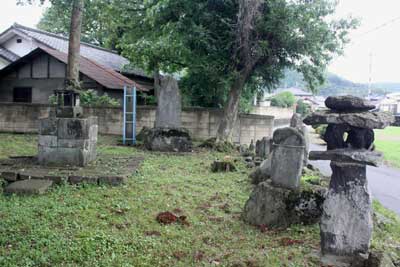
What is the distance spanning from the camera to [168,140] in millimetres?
9969

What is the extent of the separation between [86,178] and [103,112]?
7.49 metres

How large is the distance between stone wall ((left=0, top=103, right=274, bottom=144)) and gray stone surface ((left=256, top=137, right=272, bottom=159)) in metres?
3.36

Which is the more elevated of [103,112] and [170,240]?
[103,112]

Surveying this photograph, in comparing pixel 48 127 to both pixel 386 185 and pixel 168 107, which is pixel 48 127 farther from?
pixel 386 185

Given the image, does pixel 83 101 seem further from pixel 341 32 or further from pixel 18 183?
pixel 341 32

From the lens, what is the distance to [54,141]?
6.54m

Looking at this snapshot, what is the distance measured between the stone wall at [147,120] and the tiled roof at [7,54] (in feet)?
26.2

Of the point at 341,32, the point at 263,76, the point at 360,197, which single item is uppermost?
the point at 341,32

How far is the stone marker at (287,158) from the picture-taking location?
446 centimetres

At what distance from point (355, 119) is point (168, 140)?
721 centimetres

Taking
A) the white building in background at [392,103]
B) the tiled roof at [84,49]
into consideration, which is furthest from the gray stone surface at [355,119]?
the white building in background at [392,103]

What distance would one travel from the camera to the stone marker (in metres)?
4.46

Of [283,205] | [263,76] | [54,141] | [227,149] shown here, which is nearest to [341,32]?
[263,76]

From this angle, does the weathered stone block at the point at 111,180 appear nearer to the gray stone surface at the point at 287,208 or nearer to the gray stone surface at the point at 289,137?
the gray stone surface at the point at 287,208
